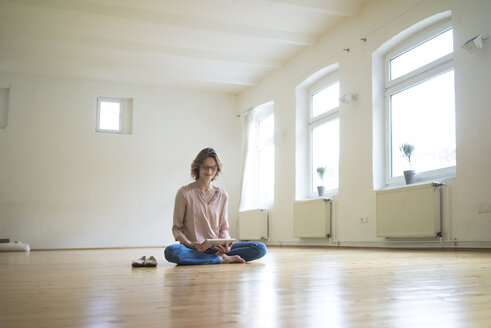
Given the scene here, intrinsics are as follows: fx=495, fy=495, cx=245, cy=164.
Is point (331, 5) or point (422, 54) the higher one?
point (331, 5)

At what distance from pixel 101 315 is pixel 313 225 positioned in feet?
22.5

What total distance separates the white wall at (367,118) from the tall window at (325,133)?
28 cm

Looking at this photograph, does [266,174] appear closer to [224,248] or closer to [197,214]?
[197,214]

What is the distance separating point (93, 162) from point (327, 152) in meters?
5.14

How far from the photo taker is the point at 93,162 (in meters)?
10.5

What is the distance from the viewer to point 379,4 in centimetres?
666

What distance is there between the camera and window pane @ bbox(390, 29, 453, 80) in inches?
231

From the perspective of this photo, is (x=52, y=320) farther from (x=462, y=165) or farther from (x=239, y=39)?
(x=239, y=39)

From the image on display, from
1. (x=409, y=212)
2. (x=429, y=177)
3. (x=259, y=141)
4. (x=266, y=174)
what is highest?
(x=259, y=141)

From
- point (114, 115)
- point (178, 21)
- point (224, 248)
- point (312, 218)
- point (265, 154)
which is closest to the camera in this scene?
point (224, 248)

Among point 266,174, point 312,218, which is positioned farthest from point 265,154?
point 312,218

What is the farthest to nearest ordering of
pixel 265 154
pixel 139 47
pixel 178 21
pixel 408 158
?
1. pixel 265 154
2. pixel 139 47
3. pixel 178 21
4. pixel 408 158

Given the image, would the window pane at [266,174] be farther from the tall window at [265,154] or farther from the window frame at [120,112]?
the window frame at [120,112]

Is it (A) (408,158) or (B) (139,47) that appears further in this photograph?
(B) (139,47)
